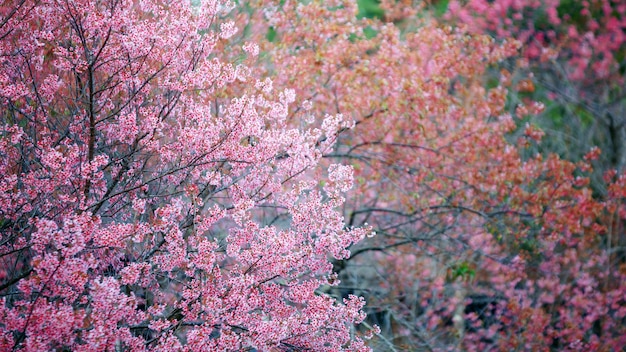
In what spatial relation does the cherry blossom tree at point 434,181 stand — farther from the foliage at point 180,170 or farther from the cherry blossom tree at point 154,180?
the cherry blossom tree at point 154,180

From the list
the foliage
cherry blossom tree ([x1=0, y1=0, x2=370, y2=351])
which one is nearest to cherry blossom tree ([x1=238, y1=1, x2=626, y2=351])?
the foliage

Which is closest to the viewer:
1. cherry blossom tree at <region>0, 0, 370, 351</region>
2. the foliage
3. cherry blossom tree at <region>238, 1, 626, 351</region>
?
the foliage

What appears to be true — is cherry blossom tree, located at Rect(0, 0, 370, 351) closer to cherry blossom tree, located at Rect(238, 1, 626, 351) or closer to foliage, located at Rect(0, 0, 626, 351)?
foliage, located at Rect(0, 0, 626, 351)

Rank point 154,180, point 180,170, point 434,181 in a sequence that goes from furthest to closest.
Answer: point 434,181
point 180,170
point 154,180

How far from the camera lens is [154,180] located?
549 cm

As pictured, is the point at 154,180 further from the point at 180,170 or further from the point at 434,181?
the point at 434,181

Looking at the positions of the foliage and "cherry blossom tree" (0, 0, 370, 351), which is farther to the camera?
"cherry blossom tree" (0, 0, 370, 351)

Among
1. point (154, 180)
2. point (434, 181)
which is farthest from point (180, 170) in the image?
point (434, 181)

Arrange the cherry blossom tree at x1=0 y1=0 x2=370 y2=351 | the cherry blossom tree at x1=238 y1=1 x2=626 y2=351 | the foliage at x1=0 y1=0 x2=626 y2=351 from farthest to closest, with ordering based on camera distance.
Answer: the cherry blossom tree at x1=238 y1=1 x2=626 y2=351
the cherry blossom tree at x1=0 y1=0 x2=370 y2=351
the foliage at x1=0 y1=0 x2=626 y2=351

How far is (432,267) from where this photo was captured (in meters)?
12.3

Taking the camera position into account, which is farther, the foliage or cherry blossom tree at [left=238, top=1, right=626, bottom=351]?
cherry blossom tree at [left=238, top=1, right=626, bottom=351]

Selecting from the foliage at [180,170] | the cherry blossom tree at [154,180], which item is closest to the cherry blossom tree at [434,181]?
the foliage at [180,170]

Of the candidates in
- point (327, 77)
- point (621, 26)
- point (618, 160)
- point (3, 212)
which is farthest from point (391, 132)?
point (621, 26)

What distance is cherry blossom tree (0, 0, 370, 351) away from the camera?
490 centimetres
